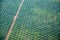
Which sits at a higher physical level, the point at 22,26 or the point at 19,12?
the point at 19,12

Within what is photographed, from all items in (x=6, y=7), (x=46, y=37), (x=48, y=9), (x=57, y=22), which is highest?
(x=6, y=7)

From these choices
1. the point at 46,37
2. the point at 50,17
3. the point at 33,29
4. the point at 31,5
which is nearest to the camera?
the point at 46,37

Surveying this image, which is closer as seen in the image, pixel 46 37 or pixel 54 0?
pixel 46 37

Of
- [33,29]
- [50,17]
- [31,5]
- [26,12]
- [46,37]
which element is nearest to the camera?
[46,37]

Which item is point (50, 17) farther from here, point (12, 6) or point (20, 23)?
point (12, 6)

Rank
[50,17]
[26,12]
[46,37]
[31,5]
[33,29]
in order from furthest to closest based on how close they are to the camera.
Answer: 1. [31,5]
2. [26,12]
3. [50,17]
4. [33,29]
5. [46,37]

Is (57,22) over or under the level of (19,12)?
under

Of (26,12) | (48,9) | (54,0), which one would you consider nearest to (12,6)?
(26,12)

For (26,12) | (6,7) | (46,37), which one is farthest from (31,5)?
(46,37)

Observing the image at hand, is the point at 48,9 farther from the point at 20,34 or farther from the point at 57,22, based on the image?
the point at 20,34
